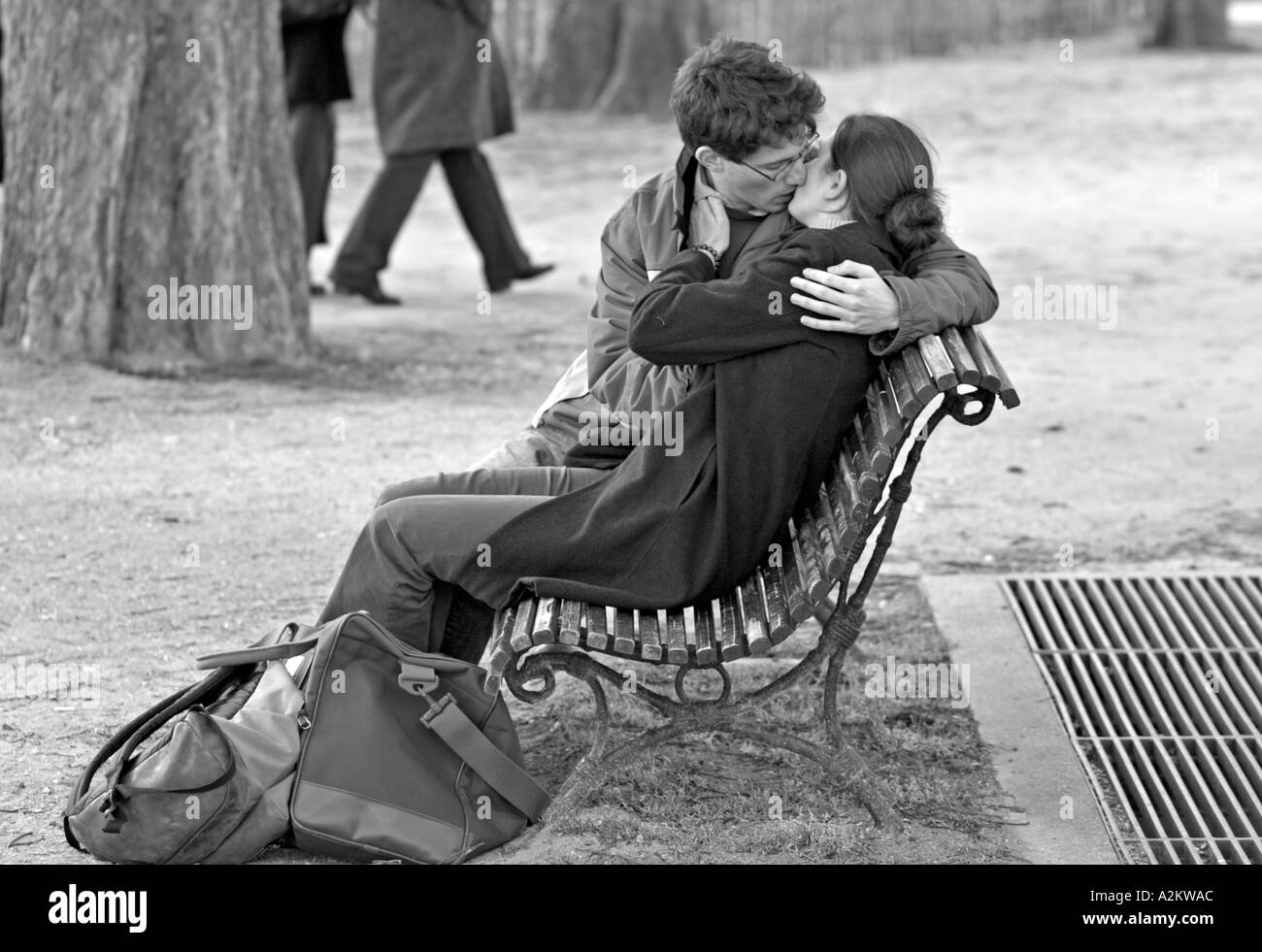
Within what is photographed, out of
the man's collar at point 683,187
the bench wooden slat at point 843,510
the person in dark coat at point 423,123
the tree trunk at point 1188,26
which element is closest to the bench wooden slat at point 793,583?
the bench wooden slat at point 843,510

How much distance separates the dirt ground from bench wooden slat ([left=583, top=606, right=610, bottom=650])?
1.30ft

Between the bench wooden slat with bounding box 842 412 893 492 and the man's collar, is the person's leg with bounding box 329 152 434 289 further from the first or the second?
the bench wooden slat with bounding box 842 412 893 492

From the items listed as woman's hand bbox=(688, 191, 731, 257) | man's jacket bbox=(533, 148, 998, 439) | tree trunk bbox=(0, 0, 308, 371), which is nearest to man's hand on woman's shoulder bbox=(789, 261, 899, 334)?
man's jacket bbox=(533, 148, 998, 439)

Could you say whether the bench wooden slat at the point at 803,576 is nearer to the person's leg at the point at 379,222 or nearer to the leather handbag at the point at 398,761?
the leather handbag at the point at 398,761

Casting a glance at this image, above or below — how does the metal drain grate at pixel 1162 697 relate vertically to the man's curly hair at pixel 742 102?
below

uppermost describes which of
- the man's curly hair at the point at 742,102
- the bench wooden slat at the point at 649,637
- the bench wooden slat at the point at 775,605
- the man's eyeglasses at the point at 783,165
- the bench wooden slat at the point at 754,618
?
the man's curly hair at the point at 742,102

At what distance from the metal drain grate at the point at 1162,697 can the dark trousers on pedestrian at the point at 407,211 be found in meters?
5.00

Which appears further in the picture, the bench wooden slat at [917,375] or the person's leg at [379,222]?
the person's leg at [379,222]

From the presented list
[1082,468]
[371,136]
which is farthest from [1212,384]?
[371,136]

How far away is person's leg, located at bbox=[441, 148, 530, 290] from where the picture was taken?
9359 mm

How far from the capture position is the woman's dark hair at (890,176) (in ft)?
11.4

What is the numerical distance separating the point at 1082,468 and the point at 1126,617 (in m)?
1.51

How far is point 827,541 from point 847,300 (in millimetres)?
460
